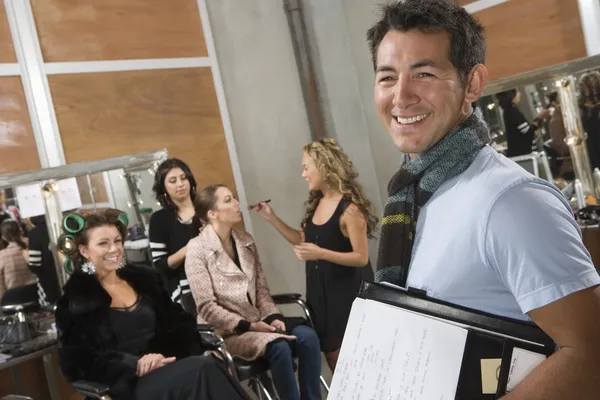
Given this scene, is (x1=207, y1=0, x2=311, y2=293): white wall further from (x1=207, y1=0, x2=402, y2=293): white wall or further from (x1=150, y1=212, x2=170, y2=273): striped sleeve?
(x1=150, y1=212, x2=170, y2=273): striped sleeve

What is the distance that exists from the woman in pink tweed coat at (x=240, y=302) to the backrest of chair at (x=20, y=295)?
726mm

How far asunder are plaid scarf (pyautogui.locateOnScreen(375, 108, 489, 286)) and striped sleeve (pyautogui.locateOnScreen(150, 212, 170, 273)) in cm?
248

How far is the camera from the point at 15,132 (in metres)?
3.02

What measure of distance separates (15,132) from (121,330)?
1142 mm

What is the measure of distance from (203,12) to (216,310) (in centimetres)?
198

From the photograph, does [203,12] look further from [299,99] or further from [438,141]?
[438,141]

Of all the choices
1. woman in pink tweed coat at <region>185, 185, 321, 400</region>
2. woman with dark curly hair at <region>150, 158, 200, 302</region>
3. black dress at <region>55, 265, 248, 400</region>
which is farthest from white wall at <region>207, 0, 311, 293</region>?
black dress at <region>55, 265, 248, 400</region>

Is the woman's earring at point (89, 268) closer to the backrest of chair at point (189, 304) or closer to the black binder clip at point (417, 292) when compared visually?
the backrest of chair at point (189, 304)

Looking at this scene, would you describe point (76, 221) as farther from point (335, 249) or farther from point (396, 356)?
point (396, 356)

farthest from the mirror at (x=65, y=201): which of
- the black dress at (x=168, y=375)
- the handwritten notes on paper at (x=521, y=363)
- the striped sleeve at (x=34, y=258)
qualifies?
the handwritten notes on paper at (x=521, y=363)

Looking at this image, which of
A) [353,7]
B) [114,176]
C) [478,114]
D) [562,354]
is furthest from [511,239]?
[353,7]

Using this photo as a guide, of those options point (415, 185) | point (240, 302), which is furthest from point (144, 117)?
point (415, 185)

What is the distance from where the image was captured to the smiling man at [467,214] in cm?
76

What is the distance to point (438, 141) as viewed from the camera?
95 cm
